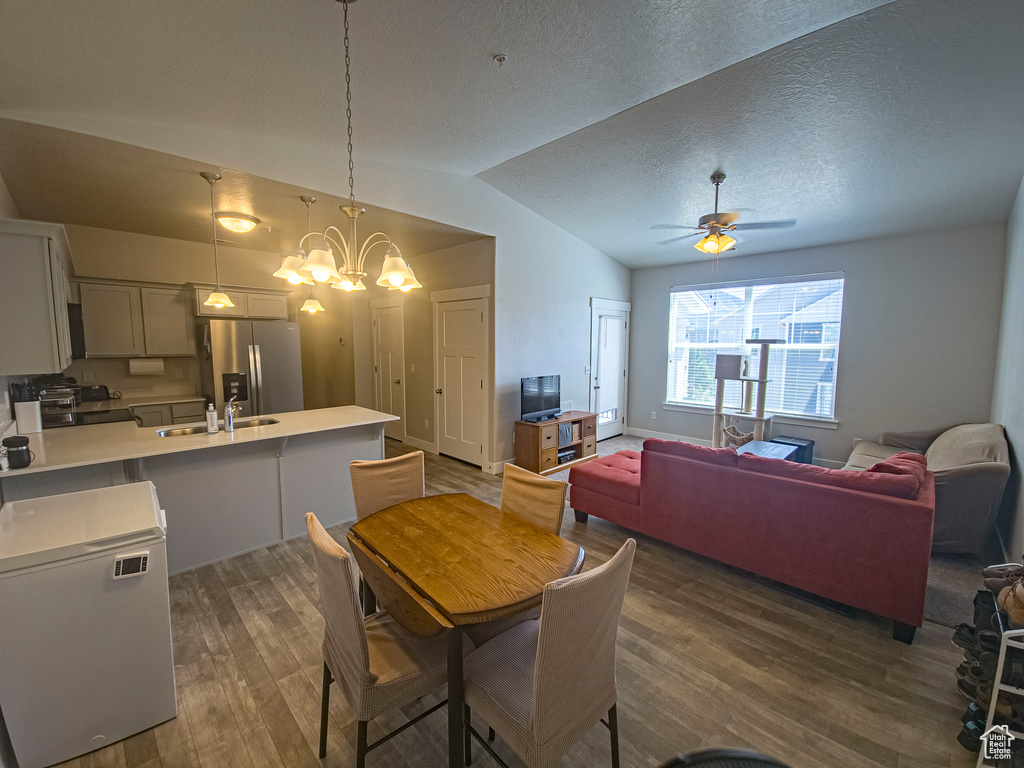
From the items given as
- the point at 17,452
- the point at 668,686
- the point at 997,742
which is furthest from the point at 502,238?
the point at 997,742

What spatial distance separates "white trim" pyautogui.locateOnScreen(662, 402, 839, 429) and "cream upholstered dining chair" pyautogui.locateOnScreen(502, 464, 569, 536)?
406 cm

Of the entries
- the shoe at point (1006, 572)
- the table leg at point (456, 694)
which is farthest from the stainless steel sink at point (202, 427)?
the shoe at point (1006, 572)

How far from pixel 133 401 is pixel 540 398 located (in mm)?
4559

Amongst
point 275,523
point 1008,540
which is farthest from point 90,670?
point 1008,540

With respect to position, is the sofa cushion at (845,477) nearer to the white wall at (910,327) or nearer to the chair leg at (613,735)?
the chair leg at (613,735)

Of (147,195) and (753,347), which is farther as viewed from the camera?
(753,347)

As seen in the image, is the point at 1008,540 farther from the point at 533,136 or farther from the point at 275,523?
the point at 275,523

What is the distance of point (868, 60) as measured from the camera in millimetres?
2307

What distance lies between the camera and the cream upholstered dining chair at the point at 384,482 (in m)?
2.36

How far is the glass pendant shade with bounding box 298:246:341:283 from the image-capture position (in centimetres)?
201

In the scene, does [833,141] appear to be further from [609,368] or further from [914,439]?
[609,368]

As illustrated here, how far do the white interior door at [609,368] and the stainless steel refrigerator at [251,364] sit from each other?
13.3ft

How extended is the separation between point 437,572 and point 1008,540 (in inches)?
164

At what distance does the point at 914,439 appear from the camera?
173 inches
